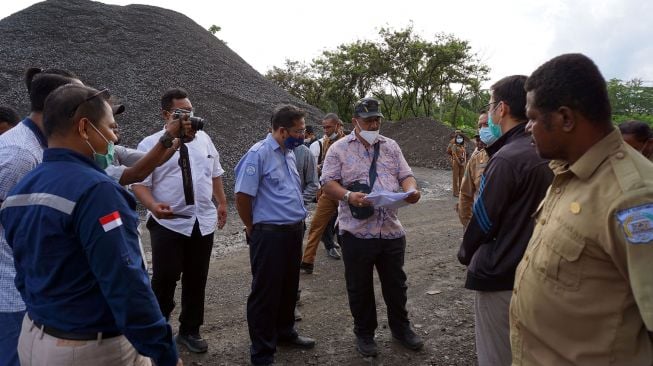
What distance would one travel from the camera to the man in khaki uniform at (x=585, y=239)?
1.40m

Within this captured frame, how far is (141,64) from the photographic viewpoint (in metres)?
16.5

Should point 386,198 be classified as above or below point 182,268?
above

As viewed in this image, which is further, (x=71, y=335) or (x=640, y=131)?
(x=640, y=131)

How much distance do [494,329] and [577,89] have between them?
1.33m

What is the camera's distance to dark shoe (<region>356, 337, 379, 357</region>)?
3707 mm

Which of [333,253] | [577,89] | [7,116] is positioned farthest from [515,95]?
[333,253]

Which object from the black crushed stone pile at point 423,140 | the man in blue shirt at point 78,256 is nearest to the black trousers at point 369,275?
the man in blue shirt at point 78,256

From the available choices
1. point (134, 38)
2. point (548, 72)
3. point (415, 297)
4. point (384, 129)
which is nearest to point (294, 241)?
point (415, 297)

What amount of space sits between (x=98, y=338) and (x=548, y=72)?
1.89m

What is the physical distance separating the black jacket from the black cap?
61.2 inches

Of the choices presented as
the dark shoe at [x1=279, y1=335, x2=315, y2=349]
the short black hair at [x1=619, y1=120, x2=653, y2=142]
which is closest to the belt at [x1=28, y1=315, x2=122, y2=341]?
the dark shoe at [x1=279, y1=335, x2=315, y2=349]

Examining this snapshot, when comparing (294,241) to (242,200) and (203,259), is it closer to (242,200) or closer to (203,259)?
(242,200)

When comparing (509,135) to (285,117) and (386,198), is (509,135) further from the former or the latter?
(285,117)

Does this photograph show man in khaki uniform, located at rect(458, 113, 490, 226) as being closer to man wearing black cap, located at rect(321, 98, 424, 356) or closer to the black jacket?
man wearing black cap, located at rect(321, 98, 424, 356)
